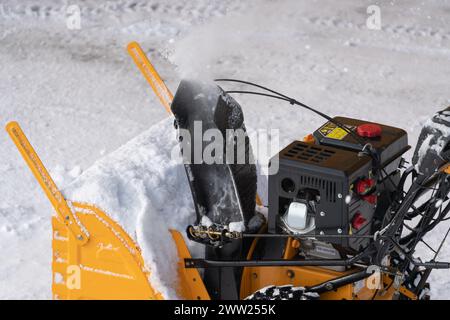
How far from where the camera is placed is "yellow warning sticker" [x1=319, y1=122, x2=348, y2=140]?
475 cm

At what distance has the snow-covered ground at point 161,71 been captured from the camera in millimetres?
7090

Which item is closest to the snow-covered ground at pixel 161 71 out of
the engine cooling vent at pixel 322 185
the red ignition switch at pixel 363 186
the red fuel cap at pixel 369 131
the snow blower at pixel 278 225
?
the snow blower at pixel 278 225

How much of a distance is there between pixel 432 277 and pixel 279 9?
4820 mm

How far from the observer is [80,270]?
484cm

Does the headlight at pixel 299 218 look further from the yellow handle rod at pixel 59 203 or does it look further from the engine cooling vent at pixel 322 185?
the yellow handle rod at pixel 59 203

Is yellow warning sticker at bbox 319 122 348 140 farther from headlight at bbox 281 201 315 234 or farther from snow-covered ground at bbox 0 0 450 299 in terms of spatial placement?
snow-covered ground at bbox 0 0 450 299

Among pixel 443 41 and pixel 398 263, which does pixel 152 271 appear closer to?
pixel 398 263

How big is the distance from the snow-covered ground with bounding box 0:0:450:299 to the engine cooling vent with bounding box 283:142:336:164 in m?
1.69

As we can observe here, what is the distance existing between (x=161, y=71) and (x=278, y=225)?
447 cm

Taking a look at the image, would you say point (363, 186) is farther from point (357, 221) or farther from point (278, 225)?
point (278, 225)

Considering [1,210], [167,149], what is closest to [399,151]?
[167,149]

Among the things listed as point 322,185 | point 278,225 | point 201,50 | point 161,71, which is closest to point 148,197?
point 278,225

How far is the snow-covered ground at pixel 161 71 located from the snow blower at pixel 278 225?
3.93 ft

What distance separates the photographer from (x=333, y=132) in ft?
15.7
